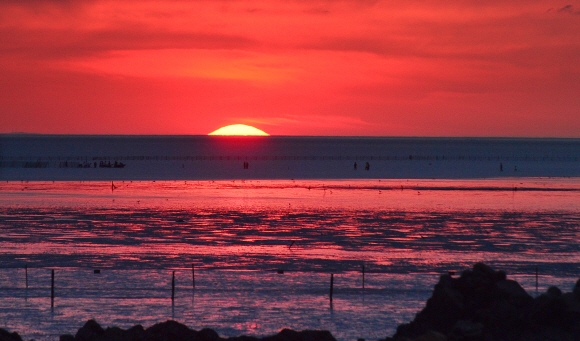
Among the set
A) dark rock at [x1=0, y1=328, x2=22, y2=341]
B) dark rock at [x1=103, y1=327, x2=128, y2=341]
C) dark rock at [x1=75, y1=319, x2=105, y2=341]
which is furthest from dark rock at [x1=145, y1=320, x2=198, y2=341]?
dark rock at [x1=0, y1=328, x2=22, y2=341]

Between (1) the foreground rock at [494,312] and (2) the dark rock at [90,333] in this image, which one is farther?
(1) the foreground rock at [494,312]

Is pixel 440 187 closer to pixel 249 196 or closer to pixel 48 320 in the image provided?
pixel 249 196

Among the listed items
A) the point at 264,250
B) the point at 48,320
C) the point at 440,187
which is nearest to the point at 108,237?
the point at 264,250

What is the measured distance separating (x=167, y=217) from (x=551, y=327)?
4100 centimetres

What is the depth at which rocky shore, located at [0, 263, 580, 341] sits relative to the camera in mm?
21094

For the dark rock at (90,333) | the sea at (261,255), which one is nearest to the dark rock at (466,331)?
the sea at (261,255)

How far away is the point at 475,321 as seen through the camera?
22000 mm

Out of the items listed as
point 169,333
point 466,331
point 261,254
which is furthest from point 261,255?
point 466,331

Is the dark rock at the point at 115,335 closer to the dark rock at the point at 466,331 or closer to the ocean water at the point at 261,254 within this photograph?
the ocean water at the point at 261,254

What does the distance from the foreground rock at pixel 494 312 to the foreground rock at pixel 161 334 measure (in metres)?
2.22

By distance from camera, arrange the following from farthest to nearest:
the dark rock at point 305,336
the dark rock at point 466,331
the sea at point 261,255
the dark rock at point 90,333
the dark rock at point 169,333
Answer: the sea at point 261,255
the dark rock at point 169,333
the dark rock at point 90,333
the dark rock at point 305,336
the dark rock at point 466,331

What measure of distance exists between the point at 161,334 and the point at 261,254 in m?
20.8

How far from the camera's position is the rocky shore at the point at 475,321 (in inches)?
830

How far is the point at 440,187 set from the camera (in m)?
94.3
